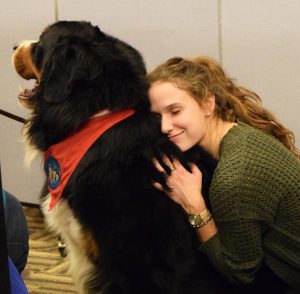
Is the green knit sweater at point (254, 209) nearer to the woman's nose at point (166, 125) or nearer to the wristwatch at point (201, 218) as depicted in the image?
the wristwatch at point (201, 218)

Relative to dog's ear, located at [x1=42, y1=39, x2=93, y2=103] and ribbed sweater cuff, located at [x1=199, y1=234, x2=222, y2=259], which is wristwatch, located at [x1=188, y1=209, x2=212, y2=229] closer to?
ribbed sweater cuff, located at [x1=199, y1=234, x2=222, y2=259]

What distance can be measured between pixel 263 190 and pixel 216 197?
0.47ft

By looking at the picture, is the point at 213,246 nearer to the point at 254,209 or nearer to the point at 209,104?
the point at 254,209

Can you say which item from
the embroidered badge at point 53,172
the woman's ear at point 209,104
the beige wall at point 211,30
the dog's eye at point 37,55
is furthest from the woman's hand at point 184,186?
the beige wall at point 211,30

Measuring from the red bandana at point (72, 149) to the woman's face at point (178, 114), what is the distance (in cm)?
11

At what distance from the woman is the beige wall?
1.33 m

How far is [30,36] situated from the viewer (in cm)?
365

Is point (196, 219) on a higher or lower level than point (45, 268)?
higher

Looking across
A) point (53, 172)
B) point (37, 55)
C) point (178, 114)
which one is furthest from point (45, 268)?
point (178, 114)

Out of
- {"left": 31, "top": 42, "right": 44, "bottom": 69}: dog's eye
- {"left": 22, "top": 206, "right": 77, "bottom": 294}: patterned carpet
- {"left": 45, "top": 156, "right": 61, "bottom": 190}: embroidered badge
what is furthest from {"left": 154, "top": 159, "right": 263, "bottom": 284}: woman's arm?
{"left": 22, "top": 206, "right": 77, "bottom": 294}: patterned carpet

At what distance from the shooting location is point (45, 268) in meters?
2.93

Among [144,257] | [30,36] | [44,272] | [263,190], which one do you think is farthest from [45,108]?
[30,36]

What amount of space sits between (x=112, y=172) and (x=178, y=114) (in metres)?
0.30

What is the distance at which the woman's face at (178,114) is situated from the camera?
5.62ft
